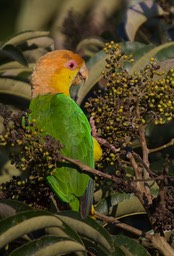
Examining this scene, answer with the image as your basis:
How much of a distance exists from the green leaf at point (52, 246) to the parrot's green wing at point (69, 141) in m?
0.61

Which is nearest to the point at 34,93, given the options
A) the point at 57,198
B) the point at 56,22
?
the point at 57,198

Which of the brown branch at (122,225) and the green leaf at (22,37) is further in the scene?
the green leaf at (22,37)

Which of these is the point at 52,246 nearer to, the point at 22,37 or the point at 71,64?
the point at 71,64

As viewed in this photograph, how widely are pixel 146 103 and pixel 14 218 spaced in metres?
0.75

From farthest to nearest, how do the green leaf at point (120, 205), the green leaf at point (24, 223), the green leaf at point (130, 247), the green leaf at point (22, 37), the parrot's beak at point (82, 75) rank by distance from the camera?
the green leaf at point (22, 37)
the parrot's beak at point (82, 75)
the green leaf at point (120, 205)
the green leaf at point (130, 247)
the green leaf at point (24, 223)

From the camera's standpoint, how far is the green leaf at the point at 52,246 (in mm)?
2477

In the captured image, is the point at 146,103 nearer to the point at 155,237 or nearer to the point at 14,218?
the point at 155,237

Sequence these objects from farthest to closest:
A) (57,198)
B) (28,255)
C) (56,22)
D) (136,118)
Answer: (56,22) → (57,198) → (136,118) → (28,255)

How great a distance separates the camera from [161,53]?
3816mm

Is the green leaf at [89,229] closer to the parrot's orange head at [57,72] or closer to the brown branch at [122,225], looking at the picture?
the brown branch at [122,225]

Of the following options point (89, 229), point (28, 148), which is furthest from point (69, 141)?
point (89, 229)

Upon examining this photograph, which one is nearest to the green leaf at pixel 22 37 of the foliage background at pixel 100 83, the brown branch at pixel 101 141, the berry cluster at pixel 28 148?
the foliage background at pixel 100 83

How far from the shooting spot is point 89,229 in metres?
2.62

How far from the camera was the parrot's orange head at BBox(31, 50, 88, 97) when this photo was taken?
3.89 meters
